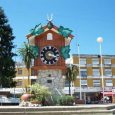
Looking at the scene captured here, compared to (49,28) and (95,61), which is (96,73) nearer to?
(95,61)

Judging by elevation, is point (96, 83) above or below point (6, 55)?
below

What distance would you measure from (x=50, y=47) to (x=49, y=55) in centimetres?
81

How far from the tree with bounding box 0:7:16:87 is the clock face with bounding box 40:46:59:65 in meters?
20.6

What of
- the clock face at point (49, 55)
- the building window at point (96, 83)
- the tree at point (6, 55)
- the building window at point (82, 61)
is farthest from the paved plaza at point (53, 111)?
the building window at point (82, 61)

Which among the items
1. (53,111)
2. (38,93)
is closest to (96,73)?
(38,93)

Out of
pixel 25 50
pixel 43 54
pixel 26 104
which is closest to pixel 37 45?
pixel 43 54

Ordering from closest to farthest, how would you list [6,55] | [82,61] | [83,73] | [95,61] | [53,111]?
1. [53,111]
2. [6,55]
3. [83,73]
4. [82,61]
5. [95,61]

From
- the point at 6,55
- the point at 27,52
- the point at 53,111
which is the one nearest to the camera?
the point at 53,111

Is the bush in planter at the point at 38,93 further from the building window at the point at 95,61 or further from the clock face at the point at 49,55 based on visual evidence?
the building window at the point at 95,61

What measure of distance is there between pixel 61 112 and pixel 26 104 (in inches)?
180

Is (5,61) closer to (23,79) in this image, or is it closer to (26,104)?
(26,104)

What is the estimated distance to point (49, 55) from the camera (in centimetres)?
3997

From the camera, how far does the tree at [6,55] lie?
6041 cm

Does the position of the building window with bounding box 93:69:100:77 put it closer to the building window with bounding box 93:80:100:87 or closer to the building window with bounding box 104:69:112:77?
the building window with bounding box 93:80:100:87
